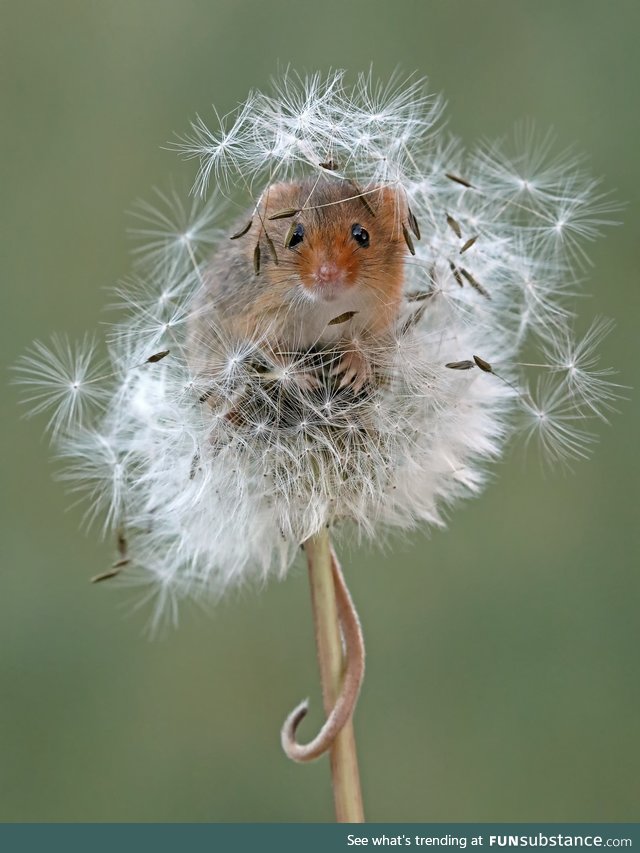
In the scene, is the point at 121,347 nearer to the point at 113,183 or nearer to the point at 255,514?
the point at 255,514

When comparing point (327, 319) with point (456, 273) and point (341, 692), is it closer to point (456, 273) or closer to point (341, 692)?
point (456, 273)

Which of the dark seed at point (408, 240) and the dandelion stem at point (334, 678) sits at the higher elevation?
the dark seed at point (408, 240)

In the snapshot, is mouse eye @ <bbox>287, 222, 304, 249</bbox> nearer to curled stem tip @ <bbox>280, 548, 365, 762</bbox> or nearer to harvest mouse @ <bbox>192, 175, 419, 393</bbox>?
harvest mouse @ <bbox>192, 175, 419, 393</bbox>

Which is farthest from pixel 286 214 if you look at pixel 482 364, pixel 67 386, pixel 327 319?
pixel 67 386

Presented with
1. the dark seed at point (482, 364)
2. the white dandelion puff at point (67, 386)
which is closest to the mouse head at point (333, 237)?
the dark seed at point (482, 364)

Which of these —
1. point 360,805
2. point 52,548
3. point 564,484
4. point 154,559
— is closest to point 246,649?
point 52,548

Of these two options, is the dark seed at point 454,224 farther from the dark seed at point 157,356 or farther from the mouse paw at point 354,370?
the dark seed at point 157,356
